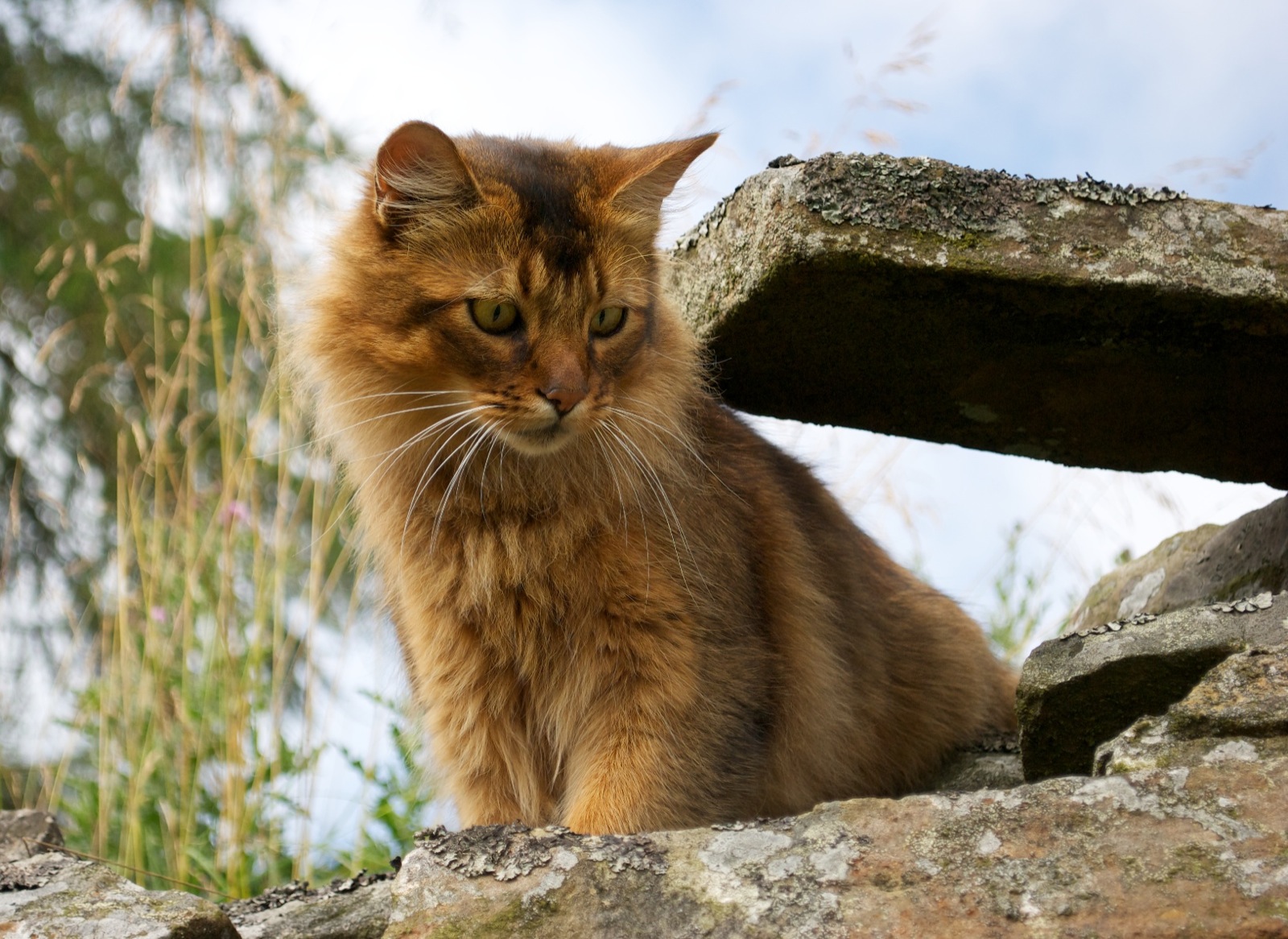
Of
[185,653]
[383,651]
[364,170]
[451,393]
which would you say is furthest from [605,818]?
[185,653]

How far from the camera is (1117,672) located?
2098mm

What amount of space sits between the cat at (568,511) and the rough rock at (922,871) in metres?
0.72

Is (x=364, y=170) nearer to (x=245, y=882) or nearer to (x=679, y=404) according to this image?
(x=679, y=404)

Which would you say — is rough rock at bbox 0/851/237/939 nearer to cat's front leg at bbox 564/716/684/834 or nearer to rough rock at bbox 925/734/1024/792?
cat's front leg at bbox 564/716/684/834

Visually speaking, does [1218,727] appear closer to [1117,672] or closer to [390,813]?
[1117,672]

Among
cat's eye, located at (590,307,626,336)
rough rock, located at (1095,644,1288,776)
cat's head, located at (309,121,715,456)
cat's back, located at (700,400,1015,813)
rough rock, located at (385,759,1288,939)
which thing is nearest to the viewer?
rough rock, located at (385,759,1288,939)

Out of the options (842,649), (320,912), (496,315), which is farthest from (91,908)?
(842,649)

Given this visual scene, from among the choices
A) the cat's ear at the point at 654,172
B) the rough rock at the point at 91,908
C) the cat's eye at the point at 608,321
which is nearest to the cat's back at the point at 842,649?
the cat's eye at the point at 608,321

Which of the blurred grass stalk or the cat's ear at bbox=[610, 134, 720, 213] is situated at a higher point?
the cat's ear at bbox=[610, 134, 720, 213]

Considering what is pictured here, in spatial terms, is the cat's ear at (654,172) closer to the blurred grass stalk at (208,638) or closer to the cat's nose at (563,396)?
the cat's nose at (563,396)

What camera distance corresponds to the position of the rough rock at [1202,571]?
2.92 metres

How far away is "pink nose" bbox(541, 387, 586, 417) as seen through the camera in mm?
2395

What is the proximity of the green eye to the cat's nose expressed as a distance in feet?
0.55

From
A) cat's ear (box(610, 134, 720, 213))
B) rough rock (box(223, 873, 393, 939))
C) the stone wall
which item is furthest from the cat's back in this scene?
rough rock (box(223, 873, 393, 939))
